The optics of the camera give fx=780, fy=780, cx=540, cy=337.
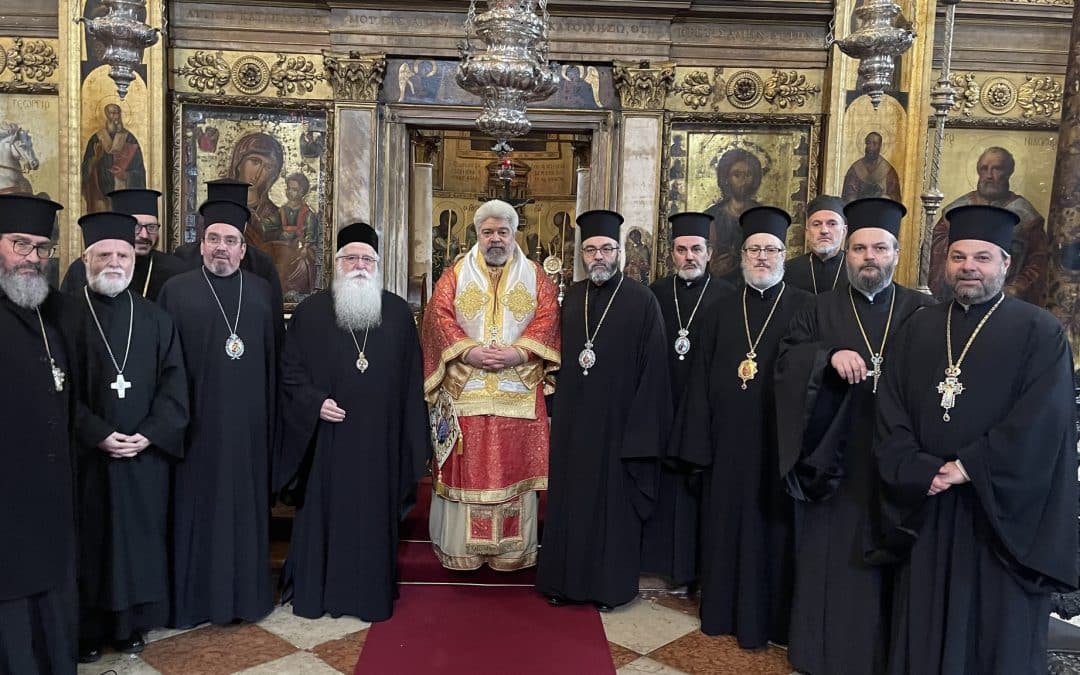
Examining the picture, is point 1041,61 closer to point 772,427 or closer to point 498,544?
point 772,427

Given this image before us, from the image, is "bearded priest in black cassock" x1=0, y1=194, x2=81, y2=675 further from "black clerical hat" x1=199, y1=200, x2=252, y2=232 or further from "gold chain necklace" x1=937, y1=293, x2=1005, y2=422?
"gold chain necklace" x1=937, y1=293, x2=1005, y2=422

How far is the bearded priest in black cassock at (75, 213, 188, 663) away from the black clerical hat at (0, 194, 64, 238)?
1.56ft

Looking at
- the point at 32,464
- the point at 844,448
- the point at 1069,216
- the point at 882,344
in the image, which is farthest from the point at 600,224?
the point at 1069,216

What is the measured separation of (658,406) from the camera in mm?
4527

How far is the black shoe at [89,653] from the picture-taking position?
3.77 m

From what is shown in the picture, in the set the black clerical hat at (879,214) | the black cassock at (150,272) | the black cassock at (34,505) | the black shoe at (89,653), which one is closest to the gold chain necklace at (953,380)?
the black clerical hat at (879,214)

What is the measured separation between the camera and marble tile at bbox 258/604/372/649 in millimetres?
4125

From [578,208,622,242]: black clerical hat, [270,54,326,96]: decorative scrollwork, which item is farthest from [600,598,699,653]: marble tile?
[270,54,326,96]: decorative scrollwork

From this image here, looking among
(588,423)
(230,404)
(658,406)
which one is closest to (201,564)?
(230,404)

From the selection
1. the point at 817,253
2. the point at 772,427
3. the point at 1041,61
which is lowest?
the point at 772,427

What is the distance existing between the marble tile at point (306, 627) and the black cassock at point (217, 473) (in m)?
0.12

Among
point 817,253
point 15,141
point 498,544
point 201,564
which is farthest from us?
point 15,141

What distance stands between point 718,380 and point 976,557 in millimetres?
1605

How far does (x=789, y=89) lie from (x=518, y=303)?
5.34 m
